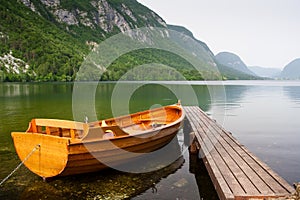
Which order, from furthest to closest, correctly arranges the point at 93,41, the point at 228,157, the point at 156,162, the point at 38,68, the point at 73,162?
the point at 93,41, the point at 38,68, the point at 156,162, the point at 228,157, the point at 73,162

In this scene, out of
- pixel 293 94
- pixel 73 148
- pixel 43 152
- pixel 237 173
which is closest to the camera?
pixel 237 173

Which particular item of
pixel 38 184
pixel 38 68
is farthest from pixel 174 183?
pixel 38 68

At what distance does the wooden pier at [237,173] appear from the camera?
5784 mm

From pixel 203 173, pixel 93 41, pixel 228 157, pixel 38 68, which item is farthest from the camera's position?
pixel 93 41

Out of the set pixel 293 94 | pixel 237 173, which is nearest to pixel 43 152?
pixel 237 173

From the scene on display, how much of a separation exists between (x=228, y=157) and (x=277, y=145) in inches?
255

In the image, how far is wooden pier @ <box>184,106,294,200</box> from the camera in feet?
19.0

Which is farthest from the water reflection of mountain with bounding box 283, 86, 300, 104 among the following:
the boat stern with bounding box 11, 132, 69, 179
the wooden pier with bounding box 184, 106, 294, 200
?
the boat stern with bounding box 11, 132, 69, 179

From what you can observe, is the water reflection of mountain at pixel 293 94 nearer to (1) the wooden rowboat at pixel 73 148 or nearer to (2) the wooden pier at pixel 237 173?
(2) the wooden pier at pixel 237 173

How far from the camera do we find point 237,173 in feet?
23.2

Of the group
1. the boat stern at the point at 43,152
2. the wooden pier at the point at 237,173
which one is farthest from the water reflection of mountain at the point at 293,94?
the boat stern at the point at 43,152

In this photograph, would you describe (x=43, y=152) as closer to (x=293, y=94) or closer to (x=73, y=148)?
(x=73, y=148)

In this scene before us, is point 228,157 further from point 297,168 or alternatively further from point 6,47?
point 6,47

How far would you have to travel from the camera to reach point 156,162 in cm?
1093
